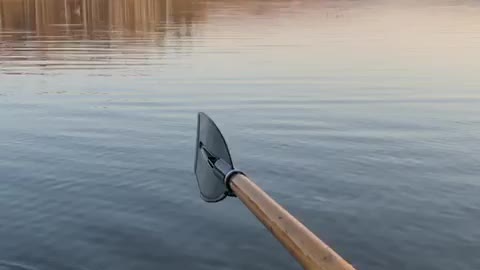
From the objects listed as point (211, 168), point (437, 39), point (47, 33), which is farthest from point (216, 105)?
point (47, 33)

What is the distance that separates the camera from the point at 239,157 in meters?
14.3

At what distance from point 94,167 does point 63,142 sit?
8.52ft

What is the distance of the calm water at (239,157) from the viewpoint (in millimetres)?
9430

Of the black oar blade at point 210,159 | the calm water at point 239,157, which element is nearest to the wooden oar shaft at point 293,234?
the black oar blade at point 210,159

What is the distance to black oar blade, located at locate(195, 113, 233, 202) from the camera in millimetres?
8961

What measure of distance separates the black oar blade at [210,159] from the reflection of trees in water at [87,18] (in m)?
40.4

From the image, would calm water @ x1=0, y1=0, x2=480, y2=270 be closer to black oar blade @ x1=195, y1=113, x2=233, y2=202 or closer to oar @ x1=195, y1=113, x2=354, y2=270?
black oar blade @ x1=195, y1=113, x2=233, y2=202

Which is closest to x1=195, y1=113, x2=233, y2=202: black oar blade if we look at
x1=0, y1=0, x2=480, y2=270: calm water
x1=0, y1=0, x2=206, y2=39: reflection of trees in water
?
x1=0, y1=0, x2=480, y2=270: calm water

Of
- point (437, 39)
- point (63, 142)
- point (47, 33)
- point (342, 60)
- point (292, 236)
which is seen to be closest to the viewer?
point (292, 236)

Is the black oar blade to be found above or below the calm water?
above

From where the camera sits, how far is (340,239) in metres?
9.70

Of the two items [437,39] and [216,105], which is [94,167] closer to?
[216,105]

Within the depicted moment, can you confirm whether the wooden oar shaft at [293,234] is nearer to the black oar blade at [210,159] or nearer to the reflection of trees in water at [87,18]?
the black oar blade at [210,159]

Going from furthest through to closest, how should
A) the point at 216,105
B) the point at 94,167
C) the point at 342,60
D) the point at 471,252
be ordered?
1. the point at 342,60
2. the point at 216,105
3. the point at 94,167
4. the point at 471,252
